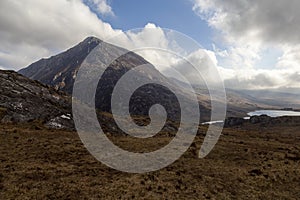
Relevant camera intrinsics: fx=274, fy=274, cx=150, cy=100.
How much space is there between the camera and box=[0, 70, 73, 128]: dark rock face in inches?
2007

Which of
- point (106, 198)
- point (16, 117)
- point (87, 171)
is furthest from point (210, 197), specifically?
point (16, 117)

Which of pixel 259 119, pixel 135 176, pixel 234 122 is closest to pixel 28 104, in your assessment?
pixel 135 176

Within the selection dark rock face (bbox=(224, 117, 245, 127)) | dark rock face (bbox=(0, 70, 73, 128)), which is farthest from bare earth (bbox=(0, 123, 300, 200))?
dark rock face (bbox=(224, 117, 245, 127))

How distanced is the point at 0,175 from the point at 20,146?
36.8ft

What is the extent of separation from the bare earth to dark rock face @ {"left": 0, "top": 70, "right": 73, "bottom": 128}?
13.9 metres

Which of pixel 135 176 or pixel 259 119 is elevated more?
pixel 135 176

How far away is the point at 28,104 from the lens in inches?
2169

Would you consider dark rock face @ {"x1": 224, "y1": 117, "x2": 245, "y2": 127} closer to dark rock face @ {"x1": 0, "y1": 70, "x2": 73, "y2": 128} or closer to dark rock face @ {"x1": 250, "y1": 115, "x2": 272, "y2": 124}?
dark rock face @ {"x1": 250, "y1": 115, "x2": 272, "y2": 124}

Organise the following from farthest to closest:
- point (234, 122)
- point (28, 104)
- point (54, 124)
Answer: point (234, 122) → point (28, 104) → point (54, 124)

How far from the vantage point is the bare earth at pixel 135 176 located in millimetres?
22000

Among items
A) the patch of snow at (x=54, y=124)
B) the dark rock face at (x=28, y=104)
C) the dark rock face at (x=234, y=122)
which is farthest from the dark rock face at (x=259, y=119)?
the patch of snow at (x=54, y=124)

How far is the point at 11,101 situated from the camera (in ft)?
177

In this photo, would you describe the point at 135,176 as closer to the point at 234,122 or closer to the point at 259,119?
the point at 259,119

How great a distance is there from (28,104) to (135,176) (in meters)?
37.4
